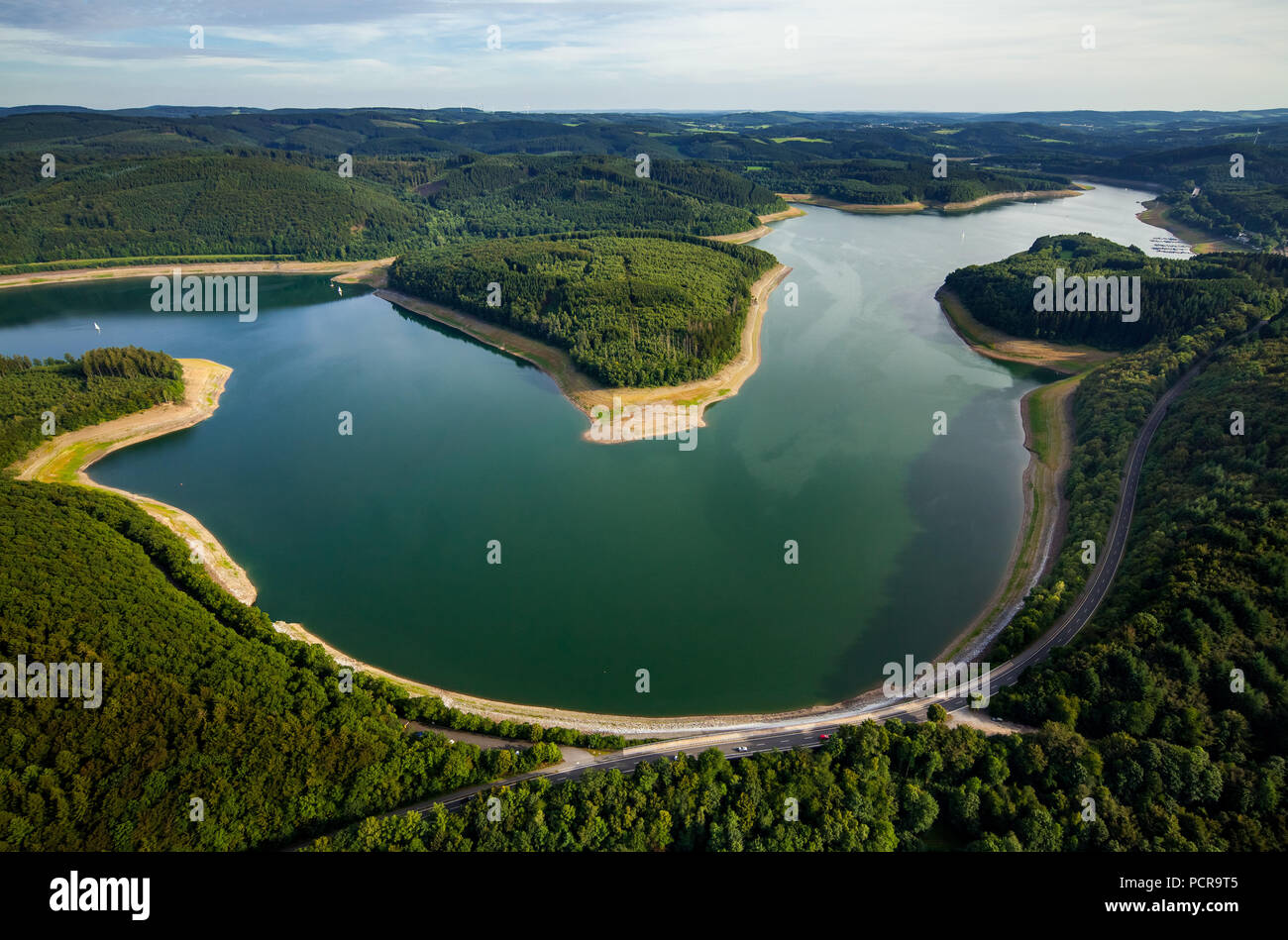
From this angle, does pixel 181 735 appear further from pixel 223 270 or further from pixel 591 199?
pixel 591 199

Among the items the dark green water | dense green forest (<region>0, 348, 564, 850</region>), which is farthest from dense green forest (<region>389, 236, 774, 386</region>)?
dense green forest (<region>0, 348, 564, 850</region>)

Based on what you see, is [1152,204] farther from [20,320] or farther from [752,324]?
[20,320]

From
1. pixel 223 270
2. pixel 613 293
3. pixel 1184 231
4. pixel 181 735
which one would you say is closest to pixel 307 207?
pixel 223 270

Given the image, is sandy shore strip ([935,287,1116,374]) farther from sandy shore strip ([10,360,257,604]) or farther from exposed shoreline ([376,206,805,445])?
sandy shore strip ([10,360,257,604])

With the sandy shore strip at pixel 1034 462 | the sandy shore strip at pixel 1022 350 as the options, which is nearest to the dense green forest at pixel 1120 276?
the sandy shore strip at pixel 1022 350

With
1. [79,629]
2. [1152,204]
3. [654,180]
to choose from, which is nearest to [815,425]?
[79,629]

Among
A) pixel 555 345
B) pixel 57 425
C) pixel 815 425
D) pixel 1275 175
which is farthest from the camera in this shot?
Result: pixel 1275 175
